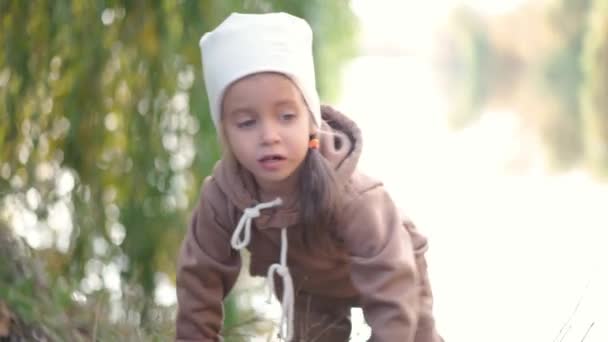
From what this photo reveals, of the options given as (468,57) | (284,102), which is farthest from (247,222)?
(468,57)

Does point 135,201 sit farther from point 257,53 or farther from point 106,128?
point 257,53

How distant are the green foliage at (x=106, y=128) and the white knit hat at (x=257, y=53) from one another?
1.91 feet

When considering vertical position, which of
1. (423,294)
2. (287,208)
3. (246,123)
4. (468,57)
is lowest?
(468,57)

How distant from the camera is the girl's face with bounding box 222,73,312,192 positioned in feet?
4.18

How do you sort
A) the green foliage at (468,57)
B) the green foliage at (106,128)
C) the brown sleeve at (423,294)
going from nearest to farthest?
the brown sleeve at (423,294)
the green foliage at (106,128)
the green foliage at (468,57)

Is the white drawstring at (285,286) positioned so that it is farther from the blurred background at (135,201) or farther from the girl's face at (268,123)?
the blurred background at (135,201)

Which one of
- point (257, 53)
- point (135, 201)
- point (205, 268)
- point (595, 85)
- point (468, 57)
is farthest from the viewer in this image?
point (468, 57)

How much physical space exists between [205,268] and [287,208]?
0.13 m

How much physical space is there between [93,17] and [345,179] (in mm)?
792

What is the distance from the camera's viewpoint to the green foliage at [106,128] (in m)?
1.97

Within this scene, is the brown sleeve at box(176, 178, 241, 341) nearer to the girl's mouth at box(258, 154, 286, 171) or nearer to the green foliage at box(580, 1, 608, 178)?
the girl's mouth at box(258, 154, 286, 171)

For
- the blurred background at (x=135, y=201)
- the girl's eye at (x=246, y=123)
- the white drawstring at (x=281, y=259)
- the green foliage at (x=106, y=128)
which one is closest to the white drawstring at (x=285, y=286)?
the white drawstring at (x=281, y=259)

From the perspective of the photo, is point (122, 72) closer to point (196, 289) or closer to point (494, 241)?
point (196, 289)

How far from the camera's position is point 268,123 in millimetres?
1276
